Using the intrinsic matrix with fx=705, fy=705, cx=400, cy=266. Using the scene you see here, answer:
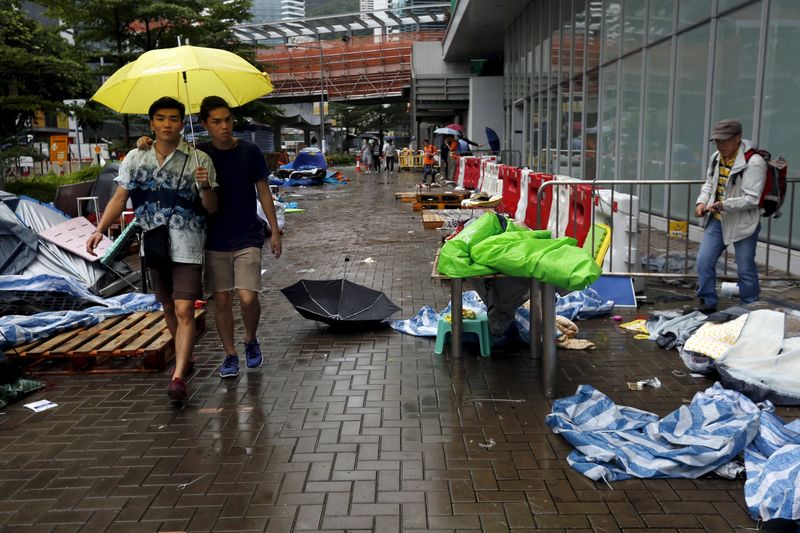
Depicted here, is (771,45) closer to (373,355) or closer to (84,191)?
(373,355)

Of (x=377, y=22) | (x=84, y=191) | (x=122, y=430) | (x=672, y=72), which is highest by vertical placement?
(x=377, y=22)

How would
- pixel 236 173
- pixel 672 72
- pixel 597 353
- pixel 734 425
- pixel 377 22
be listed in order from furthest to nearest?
pixel 377 22
pixel 672 72
pixel 597 353
pixel 236 173
pixel 734 425

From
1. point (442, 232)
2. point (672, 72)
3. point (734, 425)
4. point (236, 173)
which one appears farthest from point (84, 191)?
point (734, 425)

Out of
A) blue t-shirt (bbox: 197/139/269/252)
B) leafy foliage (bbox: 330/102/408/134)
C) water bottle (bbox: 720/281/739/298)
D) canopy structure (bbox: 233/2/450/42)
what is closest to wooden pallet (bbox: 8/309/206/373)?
blue t-shirt (bbox: 197/139/269/252)

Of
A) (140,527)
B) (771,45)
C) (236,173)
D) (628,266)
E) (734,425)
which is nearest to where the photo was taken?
(140,527)

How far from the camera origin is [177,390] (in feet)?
15.1

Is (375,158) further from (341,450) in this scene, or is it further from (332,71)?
(341,450)

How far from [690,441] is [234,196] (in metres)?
3.25

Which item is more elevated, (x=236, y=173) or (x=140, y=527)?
(x=236, y=173)

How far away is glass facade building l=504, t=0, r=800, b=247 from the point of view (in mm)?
8672

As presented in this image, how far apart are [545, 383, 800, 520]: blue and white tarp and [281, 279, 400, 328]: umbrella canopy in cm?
259

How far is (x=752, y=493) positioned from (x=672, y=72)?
978 cm

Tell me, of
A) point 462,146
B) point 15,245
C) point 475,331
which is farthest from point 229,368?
point 462,146

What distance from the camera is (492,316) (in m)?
5.65
